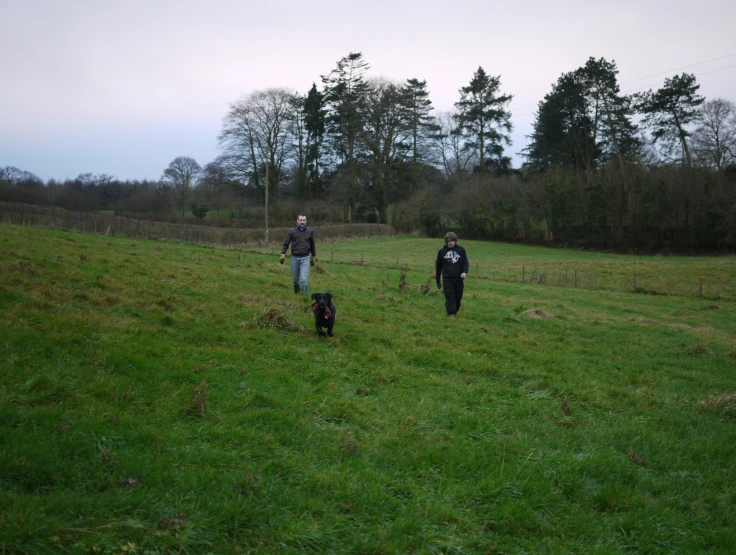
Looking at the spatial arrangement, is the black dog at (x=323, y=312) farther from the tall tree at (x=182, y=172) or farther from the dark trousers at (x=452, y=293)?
the tall tree at (x=182, y=172)

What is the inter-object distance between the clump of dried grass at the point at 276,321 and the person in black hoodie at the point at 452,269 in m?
4.61

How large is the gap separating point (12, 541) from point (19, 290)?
5.88 metres

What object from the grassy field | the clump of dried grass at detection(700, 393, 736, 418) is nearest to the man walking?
the grassy field

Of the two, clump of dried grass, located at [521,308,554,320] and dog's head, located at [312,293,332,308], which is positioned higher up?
dog's head, located at [312,293,332,308]

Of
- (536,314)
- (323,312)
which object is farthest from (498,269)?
(323,312)

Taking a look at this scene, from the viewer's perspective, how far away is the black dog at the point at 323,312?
28.7 feet

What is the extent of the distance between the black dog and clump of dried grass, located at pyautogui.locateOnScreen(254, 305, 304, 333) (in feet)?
1.24

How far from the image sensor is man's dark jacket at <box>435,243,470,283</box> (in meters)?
12.6

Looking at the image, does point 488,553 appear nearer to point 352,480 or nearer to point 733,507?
point 352,480

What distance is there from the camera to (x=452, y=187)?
68.8 metres

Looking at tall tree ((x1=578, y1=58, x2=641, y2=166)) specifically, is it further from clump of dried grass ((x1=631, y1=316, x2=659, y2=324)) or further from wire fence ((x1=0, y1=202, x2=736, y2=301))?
clump of dried grass ((x1=631, y1=316, x2=659, y2=324))

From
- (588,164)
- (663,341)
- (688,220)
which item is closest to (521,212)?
(588,164)

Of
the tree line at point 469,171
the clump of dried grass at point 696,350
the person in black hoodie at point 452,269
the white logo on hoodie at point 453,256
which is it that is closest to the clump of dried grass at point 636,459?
the person in black hoodie at point 452,269

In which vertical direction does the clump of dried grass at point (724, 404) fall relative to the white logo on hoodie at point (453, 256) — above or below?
below
